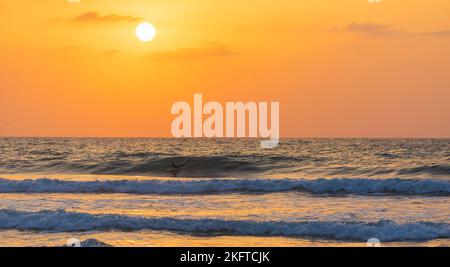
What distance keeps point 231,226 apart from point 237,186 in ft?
34.6

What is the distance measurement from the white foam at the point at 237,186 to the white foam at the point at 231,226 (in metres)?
8.86

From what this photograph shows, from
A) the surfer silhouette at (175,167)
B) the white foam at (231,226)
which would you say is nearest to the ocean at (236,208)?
the white foam at (231,226)

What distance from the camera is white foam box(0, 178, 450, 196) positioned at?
27.2 meters

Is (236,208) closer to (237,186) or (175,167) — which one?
(237,186)

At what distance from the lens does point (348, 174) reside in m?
34.4

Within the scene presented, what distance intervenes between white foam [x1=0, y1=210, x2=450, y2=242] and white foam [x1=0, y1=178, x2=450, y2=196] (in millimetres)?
8863

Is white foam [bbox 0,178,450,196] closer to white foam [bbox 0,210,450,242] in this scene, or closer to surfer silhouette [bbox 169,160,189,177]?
white foam [bbox 0,210,450,242]

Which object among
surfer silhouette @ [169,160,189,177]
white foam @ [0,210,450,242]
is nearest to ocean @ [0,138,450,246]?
white foam @ [0,210,450,242]

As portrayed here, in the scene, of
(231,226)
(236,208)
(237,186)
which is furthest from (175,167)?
(231,226)
